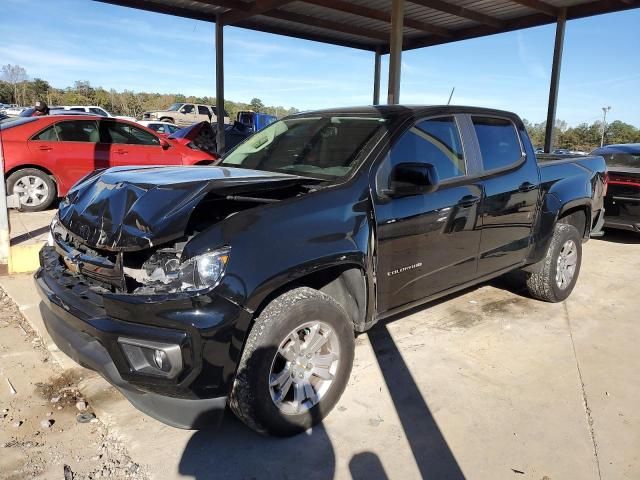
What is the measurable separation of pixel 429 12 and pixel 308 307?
525 inches

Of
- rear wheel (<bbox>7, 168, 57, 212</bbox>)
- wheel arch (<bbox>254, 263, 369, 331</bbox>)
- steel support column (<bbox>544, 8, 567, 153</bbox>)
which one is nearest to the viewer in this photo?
wheel arch (<bbox>254, 263, 369, 331</bbox>)

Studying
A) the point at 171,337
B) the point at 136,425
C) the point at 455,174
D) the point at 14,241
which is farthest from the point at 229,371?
the point at 14,241

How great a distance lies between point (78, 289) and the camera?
2.77m

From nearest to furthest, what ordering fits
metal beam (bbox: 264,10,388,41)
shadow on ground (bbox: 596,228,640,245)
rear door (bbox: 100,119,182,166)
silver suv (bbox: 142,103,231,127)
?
shadow on ground (bbox: 596,228,640,245) < rear door (bbox: 100,119,182,166) < metal beam (bbox: 264,10,388,41) < silver suv (bbox: 142,103,231,127)

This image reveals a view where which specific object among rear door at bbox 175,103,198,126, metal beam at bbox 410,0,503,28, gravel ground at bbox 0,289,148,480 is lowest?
gravel ground at bbox 0,289,148,480

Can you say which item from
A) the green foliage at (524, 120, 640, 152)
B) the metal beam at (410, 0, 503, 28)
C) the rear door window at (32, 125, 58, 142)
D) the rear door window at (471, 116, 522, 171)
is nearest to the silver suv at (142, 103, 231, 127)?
the metal beam at (410, 0, 503, 28)

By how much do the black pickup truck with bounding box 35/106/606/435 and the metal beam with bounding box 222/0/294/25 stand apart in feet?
30.9

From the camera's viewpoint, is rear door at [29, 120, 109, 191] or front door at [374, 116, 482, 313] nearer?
front door at [374, 116, 482, 313]

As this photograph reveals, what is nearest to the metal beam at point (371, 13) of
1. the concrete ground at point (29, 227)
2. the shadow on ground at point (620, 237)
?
the concrete ground at point (29, 227)

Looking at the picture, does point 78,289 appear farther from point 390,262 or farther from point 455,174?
point 455,174

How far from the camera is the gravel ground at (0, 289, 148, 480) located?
2.52m

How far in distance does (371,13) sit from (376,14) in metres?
0.19

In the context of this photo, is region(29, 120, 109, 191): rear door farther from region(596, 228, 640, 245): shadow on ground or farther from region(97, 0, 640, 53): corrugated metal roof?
region(596, 228, 640, 245): shadow on ground

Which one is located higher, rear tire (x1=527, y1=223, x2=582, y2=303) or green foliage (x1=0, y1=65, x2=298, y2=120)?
green foliage (x1=0, y1=65, x2=298, y2=120)
